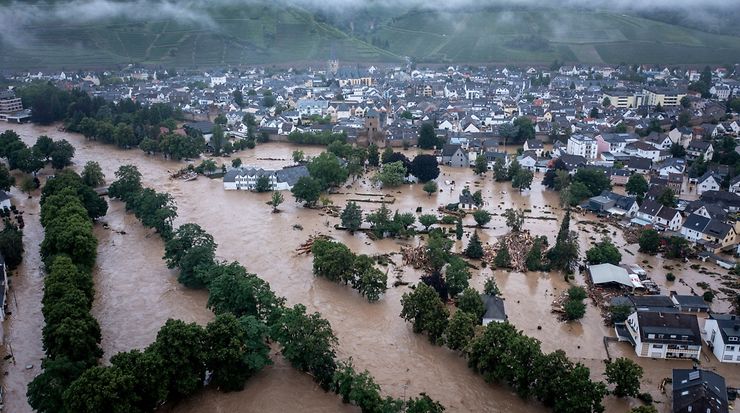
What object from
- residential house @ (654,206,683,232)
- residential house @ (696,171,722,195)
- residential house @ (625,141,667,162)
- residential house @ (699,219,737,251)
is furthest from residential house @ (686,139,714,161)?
residential house @ (699,219,737,251)

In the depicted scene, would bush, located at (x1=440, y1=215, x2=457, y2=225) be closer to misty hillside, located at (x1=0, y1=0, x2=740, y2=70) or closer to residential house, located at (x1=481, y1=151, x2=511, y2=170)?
residential house, located at (x1=481, y1=151, x2=511, y2=170)

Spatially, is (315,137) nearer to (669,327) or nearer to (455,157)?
(455,157)

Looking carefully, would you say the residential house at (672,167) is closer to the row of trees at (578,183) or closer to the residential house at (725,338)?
the row of trees at (578,183)

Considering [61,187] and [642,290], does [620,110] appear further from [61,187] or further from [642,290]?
Result: [61,187]

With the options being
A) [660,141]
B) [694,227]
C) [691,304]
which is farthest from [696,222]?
[660,141]

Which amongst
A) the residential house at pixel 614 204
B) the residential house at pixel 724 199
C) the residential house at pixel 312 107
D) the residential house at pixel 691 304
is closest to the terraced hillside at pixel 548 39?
the residential house at pixel 312 107

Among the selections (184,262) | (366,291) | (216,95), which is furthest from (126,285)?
(216,95)
